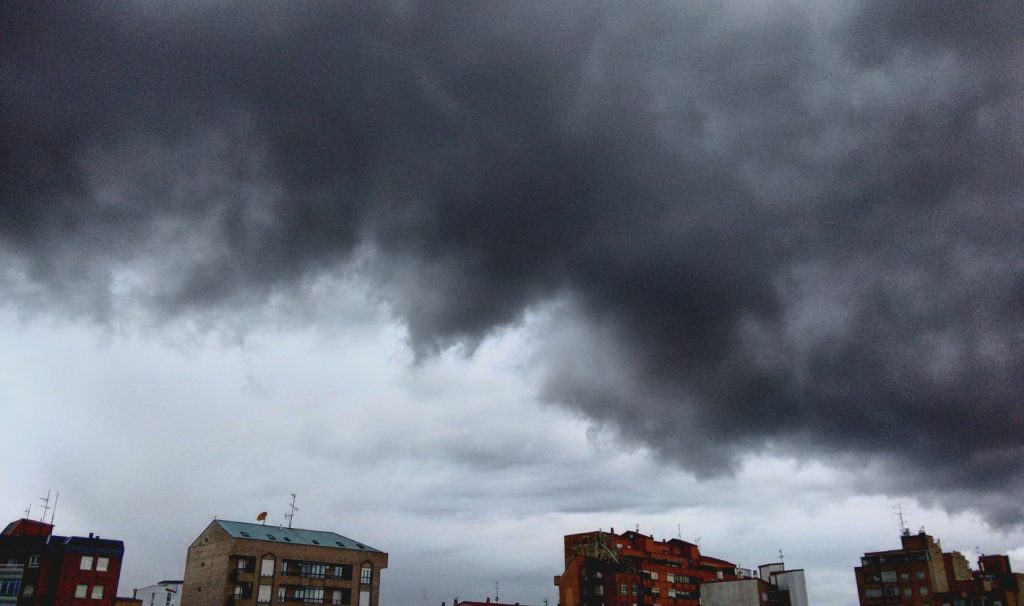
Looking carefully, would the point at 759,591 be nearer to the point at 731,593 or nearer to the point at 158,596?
the point at 731,593

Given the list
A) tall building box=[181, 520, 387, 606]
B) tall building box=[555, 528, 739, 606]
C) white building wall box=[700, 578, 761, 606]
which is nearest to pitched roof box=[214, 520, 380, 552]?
tall building box=[181, 520, 387, 606]

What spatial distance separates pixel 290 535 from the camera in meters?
152

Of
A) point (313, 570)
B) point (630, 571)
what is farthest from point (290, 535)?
point (630, 571)

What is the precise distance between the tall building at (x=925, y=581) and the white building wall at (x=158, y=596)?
143 metres

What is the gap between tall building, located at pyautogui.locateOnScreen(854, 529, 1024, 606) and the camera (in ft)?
504

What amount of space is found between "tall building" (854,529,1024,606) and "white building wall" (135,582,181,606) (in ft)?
469

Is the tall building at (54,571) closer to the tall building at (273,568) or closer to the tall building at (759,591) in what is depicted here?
the tall building at (273,568)

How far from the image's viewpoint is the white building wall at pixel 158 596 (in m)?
160

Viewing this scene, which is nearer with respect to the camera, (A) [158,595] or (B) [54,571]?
(B) [54,571]

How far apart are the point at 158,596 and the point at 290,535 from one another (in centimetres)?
3475

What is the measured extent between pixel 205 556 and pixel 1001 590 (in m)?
152

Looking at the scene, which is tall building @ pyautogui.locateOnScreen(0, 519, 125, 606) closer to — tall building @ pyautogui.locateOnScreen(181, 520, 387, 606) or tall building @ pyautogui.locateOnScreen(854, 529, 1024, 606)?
tall building @ pyautogui.locateOnScreen(181, 520, 387, 606)

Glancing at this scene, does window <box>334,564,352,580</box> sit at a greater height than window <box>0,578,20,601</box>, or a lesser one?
greater

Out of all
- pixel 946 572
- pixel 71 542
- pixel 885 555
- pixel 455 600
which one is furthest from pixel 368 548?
pixel 946 572
